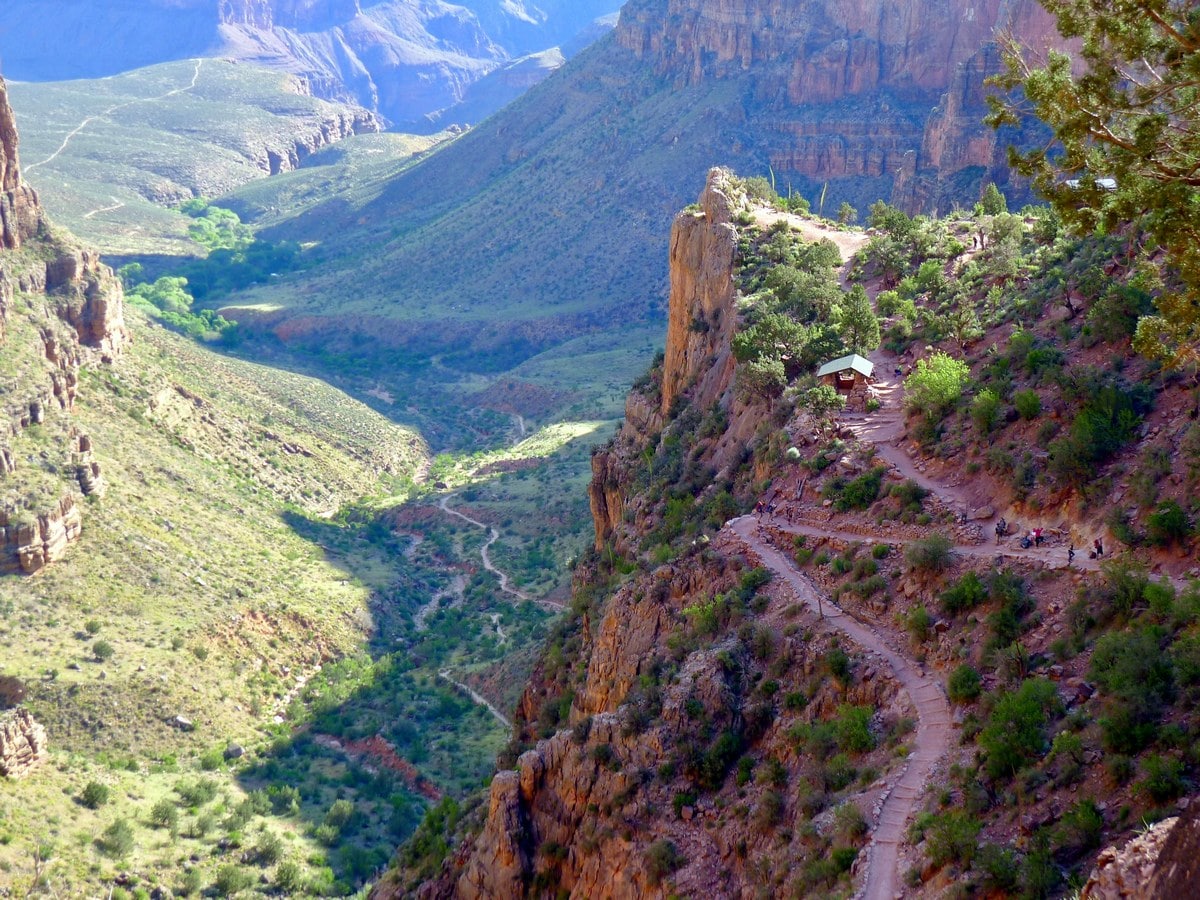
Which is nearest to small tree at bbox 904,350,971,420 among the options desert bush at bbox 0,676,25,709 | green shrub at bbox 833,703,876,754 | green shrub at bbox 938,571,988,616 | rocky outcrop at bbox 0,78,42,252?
green shrub at bbox 938,571,988,616

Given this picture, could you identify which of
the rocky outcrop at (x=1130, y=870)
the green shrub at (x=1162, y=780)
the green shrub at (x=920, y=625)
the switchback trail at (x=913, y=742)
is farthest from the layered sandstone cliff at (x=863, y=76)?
the rocky outcrop at (x=1130, y=870)

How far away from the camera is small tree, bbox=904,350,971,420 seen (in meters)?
32.3

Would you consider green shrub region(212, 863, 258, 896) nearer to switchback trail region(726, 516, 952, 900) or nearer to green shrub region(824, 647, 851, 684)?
switchback trail region(726, 516, 952, 900)

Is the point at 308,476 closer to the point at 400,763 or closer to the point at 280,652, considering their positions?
the point at 280,652

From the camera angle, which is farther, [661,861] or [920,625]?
[920,625]

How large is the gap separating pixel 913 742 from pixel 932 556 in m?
5.47

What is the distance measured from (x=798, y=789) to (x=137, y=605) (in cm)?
4005

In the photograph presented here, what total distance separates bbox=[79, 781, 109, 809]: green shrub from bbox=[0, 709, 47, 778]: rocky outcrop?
2.00m

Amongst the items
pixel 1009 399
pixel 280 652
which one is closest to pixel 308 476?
pixel 280 652

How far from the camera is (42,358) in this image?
208 ft

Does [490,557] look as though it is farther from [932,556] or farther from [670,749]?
[932,556]

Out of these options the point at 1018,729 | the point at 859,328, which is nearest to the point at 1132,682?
the point at 1018,729

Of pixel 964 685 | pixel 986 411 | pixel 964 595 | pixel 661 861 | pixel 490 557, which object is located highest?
pixel 986 411

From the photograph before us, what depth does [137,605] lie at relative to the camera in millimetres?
54312
